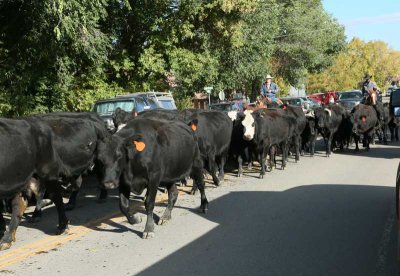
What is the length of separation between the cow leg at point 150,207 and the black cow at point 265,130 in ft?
18.0

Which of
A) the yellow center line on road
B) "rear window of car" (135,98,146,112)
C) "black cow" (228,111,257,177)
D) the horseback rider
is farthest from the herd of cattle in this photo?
the horseback rider

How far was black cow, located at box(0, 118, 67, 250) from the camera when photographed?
644 centimetres

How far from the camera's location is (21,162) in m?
6.62

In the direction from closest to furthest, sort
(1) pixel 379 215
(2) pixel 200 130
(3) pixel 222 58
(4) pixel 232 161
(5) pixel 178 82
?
(1) pixel 379 215
(2) pixel 200 130
(4) pixel 232 161
(5) pixel 178 82
(3) pixel 222 58

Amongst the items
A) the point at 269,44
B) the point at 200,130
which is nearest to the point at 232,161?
the point at 200,130

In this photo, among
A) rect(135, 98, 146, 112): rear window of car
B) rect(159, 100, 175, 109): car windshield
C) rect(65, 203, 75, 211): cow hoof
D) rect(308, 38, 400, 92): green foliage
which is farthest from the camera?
rect(308, 38, 400, 92): green foliage

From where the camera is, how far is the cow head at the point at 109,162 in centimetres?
687

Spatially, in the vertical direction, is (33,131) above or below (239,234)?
above

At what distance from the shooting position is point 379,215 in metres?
7.86

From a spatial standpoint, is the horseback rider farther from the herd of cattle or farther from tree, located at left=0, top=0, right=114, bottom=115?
tree, located at left=0, top=0, right=114, bottom=115

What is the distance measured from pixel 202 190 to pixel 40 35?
9.47 metres

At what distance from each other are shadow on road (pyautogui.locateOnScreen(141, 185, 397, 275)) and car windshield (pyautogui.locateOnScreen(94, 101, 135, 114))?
6514 mm

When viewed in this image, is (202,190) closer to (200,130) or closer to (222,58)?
(200,130)

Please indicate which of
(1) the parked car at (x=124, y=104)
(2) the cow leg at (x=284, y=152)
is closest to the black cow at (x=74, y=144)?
(1) the parked car at (x=124, y=104)
